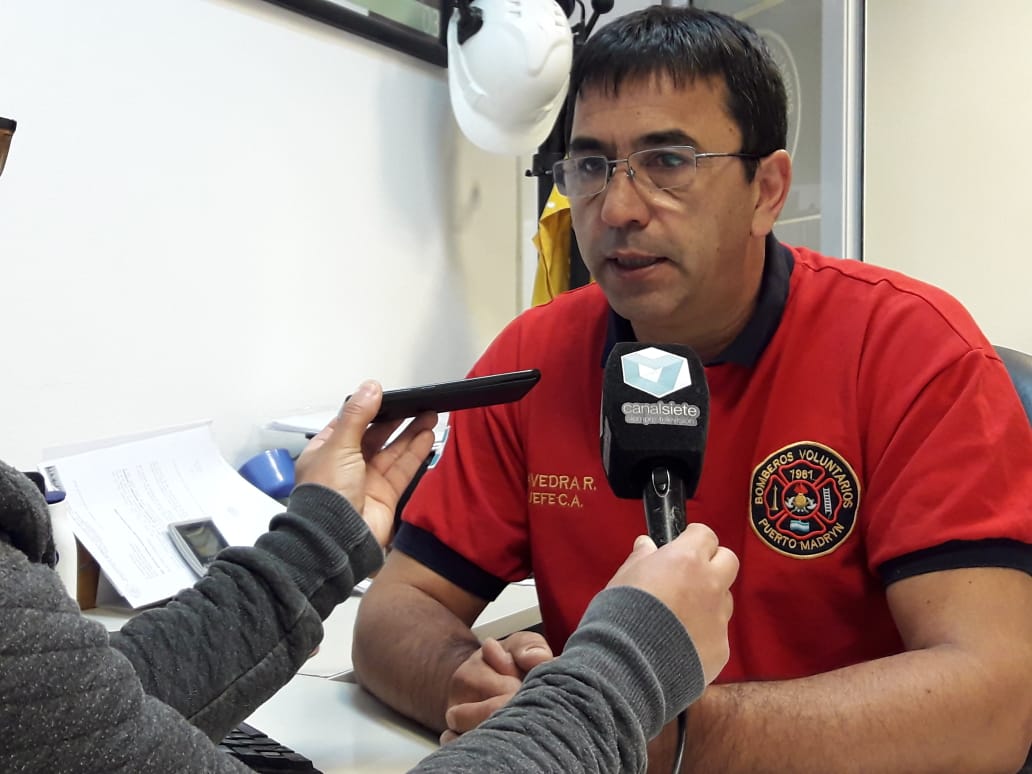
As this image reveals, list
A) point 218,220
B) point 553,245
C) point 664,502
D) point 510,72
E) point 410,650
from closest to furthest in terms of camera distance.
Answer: point 664,502
point 410,650
point 218,220
point 510,72
point 553,245

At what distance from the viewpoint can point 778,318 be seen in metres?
1.06

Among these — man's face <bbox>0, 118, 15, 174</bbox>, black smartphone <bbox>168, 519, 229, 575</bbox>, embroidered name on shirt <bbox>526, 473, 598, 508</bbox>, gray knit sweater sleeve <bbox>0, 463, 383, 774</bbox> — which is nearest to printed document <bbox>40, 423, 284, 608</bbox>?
black smartphone <bbox>168, 519, 229, 575</bbox>

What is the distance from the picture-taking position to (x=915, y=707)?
2.52 feet

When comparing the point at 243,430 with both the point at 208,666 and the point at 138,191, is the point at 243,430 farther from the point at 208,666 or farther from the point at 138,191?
the point at 208,666

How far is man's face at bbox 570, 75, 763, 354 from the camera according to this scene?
3.51 ft

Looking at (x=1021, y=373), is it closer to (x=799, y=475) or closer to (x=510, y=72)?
(x=799, y=475)

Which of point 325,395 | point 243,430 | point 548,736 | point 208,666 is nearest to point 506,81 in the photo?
point 325,395

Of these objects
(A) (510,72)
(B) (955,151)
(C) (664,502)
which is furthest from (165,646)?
(B) (955,151)

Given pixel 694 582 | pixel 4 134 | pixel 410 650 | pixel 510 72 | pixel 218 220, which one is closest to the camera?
pixel 4 134

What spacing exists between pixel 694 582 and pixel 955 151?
181 cm

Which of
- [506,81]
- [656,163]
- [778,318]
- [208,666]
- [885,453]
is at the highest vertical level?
[506,81]

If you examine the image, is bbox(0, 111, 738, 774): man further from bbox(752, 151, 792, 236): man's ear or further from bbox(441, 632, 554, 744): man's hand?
bbox(752, 151, 792, 236): man's ear

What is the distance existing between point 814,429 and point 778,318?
6.3 inches

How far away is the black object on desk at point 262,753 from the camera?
0.73m
